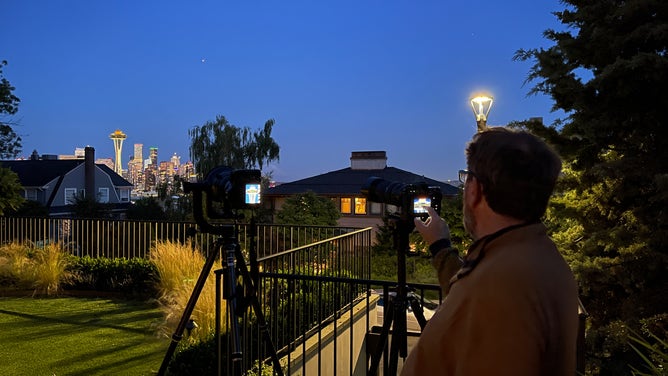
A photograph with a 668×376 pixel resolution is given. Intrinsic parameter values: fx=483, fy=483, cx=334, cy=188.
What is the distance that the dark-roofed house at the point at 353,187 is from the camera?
32.2 metres

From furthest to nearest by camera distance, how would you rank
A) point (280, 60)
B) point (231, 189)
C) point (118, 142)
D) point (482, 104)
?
1. point (280, 60)
2. point (118, 142)
3. point (482, 104)
4. point (231, 189)

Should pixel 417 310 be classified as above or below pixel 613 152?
below

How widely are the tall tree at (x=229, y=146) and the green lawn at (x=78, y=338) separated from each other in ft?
81.4

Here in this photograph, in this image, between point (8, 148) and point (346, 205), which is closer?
point (8, 148)

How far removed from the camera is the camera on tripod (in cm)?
308

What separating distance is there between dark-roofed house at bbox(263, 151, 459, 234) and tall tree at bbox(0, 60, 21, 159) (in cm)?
1581

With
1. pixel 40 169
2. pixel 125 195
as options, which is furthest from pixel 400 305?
pixel 125 195

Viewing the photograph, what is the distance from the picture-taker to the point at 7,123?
16.9 meters

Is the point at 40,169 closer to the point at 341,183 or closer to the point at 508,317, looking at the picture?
the point at 341,183

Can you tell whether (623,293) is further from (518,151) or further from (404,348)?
(518,151)

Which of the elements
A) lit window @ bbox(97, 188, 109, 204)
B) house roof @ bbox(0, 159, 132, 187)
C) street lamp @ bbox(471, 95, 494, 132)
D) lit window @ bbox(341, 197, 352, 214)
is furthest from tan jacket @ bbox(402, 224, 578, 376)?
lit window @ bbox(97, 188, 109, 204)

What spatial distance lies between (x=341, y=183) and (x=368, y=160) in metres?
3.45

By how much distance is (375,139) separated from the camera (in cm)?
13600

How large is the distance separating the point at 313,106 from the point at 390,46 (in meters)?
35.9
